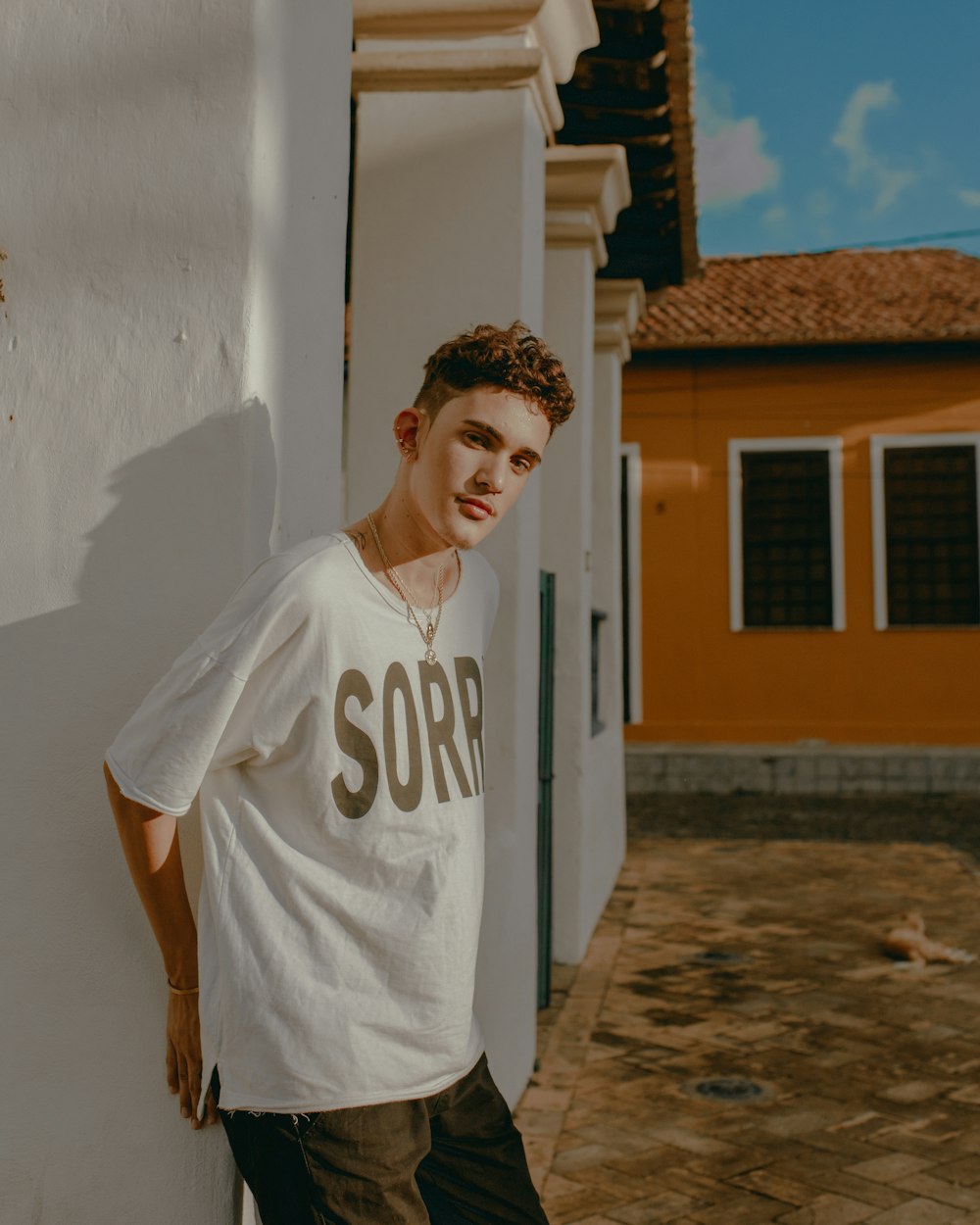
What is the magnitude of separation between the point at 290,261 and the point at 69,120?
383 millimetres

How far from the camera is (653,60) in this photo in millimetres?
5289

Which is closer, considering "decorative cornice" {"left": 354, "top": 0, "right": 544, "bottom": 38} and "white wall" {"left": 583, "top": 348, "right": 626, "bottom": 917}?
"decorative cornice" {"left": 354, "top": 0, "right": 544, "bottom": 38}

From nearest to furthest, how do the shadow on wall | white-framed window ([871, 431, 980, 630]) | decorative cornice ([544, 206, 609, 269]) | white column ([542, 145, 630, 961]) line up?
the shadow on wall → decorative cornice ([544, 206, 609, 269]) → white column ([542, 145, 630, 961]) → white-framed window ([871, 431, 980, 630])

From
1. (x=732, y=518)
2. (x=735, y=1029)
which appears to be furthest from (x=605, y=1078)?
(x=732, y=518)

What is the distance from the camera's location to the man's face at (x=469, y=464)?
1.76 metres

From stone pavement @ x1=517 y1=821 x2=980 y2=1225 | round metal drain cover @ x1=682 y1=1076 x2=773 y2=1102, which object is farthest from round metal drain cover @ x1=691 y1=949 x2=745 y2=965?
round metal drain cover @ x1=682 y1=1076 x2=773 y2=1102

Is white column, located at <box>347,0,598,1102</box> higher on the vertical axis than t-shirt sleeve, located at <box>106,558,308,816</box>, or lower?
higher

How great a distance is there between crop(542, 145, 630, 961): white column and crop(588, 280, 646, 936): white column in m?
1.00

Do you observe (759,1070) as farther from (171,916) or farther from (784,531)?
(784,531)

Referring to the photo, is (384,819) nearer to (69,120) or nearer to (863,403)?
(69,120)

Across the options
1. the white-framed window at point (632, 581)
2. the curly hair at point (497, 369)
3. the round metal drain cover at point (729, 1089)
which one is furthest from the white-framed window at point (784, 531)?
the curly hair at point (497, 369)

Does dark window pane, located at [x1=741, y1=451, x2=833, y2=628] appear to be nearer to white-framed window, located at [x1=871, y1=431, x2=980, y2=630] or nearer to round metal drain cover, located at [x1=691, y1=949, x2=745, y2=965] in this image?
white-framed window, located at [x1=871, y1=431, x2=980, y2=630]

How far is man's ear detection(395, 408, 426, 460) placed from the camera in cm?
183

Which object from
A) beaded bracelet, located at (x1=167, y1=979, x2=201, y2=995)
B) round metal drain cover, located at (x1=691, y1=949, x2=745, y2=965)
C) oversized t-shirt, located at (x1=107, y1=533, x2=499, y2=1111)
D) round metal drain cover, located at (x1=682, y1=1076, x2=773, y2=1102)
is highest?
oversized t-shirt, located at (x1=107, y1=533, x2=499, y2=1111)
